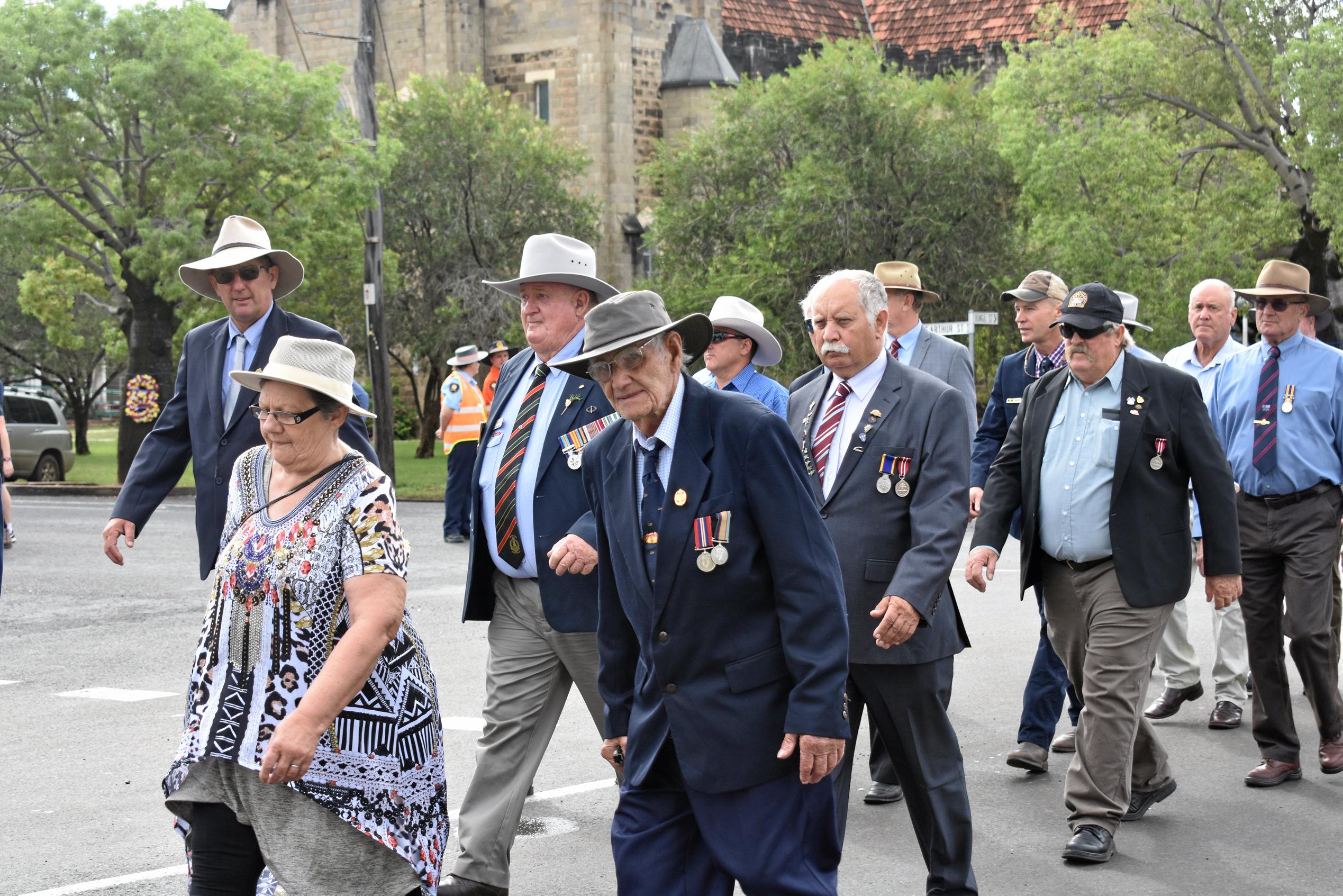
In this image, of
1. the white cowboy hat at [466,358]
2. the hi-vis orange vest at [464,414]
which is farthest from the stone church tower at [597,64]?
the hi-vis orange vest at [464,414]

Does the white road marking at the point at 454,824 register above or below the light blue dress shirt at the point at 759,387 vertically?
below

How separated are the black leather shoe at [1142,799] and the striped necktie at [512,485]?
2.71m

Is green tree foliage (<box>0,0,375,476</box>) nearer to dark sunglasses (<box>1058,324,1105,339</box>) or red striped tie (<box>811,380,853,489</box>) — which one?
dark sunglasses (<box>1058,324,1105,339</box>)

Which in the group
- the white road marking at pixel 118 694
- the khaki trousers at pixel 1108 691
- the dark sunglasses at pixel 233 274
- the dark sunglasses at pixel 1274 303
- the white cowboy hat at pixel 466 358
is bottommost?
the white road marking at pixel 118 694

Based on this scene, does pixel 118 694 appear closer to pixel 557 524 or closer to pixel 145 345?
pixel 557 524

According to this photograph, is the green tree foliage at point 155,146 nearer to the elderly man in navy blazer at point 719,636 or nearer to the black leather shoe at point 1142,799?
the black leather shoe at point 1142,799

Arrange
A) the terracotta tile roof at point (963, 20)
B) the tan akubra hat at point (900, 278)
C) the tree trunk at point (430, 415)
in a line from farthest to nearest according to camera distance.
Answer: the terracotta tile roof at point (963, 20)
the tree trunk at point (430, 415)
the tan akubra hat at point (900, 278)

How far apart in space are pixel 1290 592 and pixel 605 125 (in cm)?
3696

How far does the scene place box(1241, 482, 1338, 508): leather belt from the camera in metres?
7.23

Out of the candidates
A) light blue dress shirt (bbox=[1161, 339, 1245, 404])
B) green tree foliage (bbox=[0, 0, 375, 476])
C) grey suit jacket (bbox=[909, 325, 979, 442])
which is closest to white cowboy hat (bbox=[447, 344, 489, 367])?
light blue dress shirt (bbox=[1161, 339, 1245, 404])

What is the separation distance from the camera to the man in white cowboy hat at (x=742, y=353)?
7.50 meters

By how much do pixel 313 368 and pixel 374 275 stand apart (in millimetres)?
22247

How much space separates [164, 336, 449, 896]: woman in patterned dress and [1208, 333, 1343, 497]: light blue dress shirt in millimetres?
4506

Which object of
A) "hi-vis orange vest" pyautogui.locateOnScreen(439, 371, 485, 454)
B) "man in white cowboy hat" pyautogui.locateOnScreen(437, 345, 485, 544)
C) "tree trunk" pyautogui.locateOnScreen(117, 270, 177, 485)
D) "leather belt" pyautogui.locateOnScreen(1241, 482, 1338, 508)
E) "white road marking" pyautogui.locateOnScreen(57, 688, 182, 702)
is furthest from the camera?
"tree trunk" pyautogui.locateOnScreen(117, 270, 177, 485)
